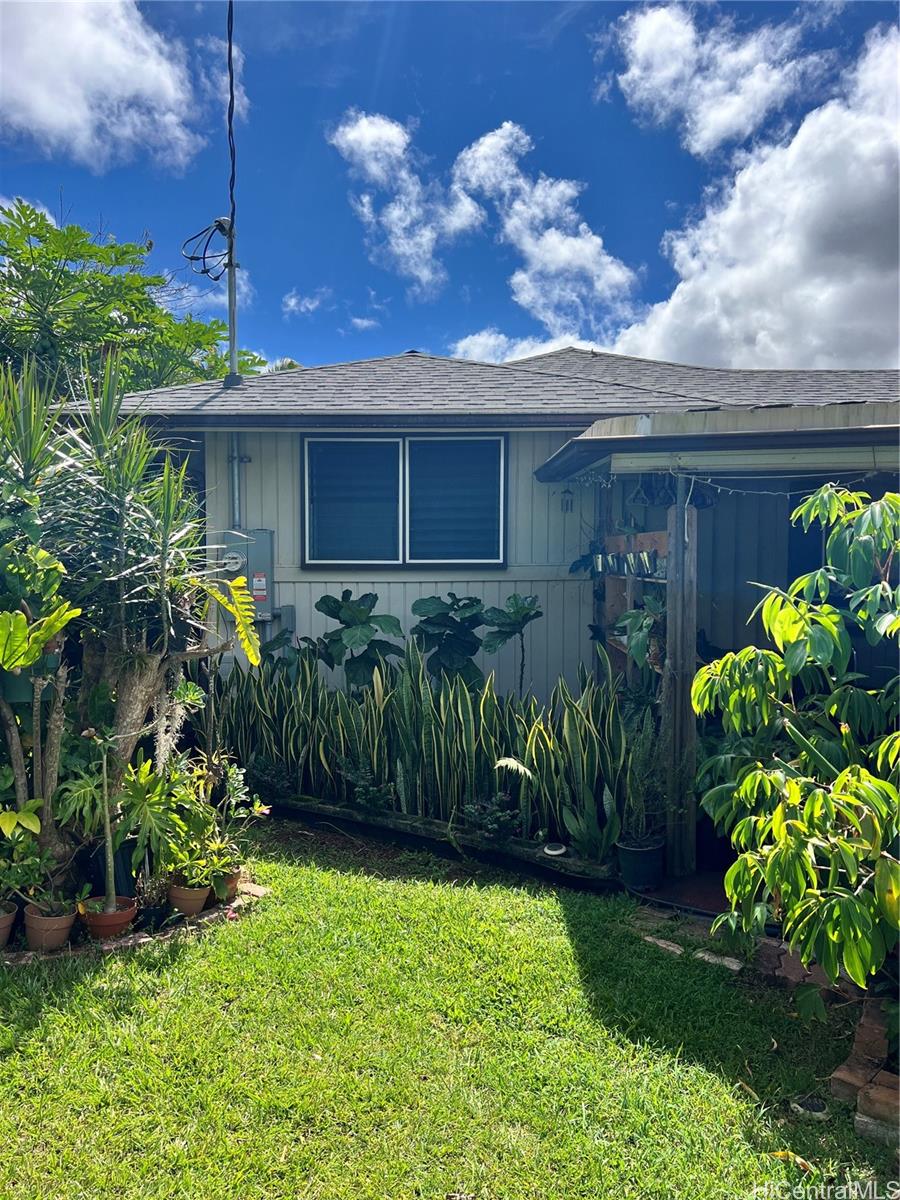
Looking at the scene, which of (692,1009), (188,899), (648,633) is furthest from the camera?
(648,633)

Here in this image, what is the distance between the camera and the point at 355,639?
18.3 feet

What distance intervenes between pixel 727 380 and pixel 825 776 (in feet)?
21.3

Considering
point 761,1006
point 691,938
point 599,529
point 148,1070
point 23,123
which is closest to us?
point 148,1070

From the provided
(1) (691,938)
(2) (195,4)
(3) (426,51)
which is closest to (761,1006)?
(1) (691,938)

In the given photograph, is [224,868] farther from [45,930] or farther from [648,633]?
[648,633]

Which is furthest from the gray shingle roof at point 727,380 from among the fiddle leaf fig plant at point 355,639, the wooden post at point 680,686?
the fiddle leaf fig plant at point 355,639

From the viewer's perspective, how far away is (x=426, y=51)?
687 cm

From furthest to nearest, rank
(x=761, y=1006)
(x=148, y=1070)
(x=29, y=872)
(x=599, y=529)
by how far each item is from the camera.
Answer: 1. (x=599, y=529)
2. (x=29, y=872)
3. (x=761, y=1006)
4. (x=148, y=1070)

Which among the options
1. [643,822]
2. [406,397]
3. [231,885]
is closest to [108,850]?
[231,885]

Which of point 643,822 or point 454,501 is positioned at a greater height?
point 454,501

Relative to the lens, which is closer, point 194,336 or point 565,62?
point 565,62

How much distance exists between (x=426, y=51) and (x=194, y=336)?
9677 mm

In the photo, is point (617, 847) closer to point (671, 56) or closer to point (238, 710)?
point (238, 710)

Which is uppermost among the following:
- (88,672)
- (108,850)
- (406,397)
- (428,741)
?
(406,397)
